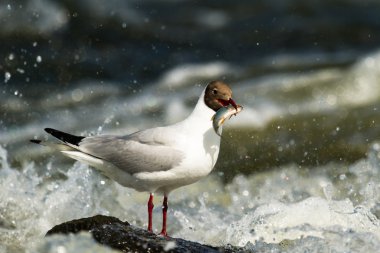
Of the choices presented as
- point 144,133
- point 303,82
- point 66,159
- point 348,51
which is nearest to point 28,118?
point 66,159

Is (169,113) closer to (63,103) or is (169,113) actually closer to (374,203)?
(63,103)

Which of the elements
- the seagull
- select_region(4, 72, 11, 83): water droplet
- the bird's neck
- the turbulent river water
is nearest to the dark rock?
the turbulent river water

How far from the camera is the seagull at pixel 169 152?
460cm

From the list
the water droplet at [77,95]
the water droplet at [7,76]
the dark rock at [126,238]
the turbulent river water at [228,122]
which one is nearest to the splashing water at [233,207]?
the turbulent river water at [228,122]

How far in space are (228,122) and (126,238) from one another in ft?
15.4

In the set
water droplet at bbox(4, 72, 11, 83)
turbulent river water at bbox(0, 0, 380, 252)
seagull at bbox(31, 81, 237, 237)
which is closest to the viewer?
seagull at bbox(31, 81, 237, 237)

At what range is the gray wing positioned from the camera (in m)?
4.65

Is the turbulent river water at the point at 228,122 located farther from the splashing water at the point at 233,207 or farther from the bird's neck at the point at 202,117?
the bird's neck at the point at 202,117

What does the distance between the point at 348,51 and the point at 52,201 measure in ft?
17.7

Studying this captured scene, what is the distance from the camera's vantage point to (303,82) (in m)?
9.57

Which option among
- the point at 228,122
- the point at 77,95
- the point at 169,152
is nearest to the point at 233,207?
the point at 228,122

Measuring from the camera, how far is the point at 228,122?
873 centimetres

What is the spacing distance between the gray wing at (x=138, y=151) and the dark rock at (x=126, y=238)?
16.4 inches

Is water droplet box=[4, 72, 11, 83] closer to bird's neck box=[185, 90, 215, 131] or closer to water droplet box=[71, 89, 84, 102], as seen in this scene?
water droplet box=[71, 89, 84, 102]
